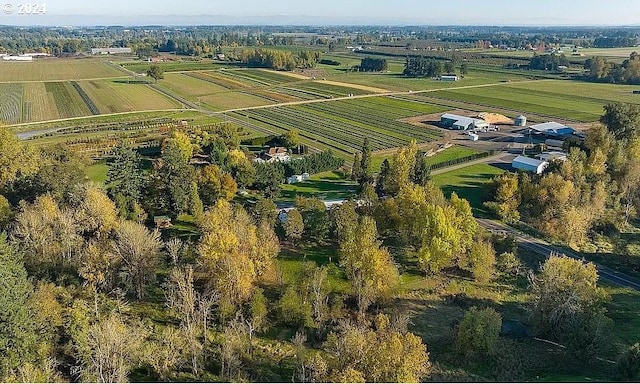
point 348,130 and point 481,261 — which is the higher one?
point 348,130

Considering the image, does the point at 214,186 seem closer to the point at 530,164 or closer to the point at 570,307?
the point at 570,307

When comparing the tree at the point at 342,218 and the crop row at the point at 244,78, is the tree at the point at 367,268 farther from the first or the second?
the crop row at the point at 244,78

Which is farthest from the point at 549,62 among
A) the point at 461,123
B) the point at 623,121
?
the point at 623,121

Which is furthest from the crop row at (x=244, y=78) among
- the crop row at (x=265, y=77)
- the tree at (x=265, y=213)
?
the tree at (x=265, y=213)

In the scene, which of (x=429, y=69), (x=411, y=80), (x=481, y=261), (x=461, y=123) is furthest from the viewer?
(x=429, y=69)

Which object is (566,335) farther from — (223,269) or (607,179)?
(607,179)

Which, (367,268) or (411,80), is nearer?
(367,268)
